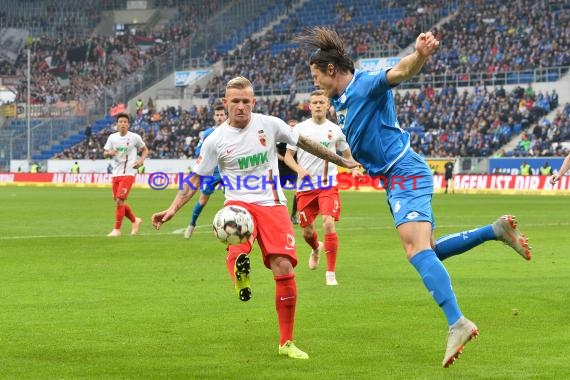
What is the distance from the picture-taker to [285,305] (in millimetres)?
8625

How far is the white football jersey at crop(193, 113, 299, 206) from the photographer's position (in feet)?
29.6

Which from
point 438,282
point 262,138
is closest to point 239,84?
point 262,138

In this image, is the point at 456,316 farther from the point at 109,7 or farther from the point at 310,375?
the point at 109,7

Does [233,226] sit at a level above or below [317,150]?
below

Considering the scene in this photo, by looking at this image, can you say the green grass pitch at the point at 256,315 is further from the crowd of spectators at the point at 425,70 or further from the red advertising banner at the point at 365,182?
the crowd of spectators at the point at 425,70

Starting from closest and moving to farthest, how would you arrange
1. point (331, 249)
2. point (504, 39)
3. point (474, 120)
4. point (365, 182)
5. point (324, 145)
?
point (331, 249)
point (324, 145)
point (365, 182)
point (474, 120)
point (504, 39)

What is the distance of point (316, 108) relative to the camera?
15.1 m

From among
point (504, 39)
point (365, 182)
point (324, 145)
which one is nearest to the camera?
point (324, 145)

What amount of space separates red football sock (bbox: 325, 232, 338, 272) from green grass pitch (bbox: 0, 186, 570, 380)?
270 millimetres

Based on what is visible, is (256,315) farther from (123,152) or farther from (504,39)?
(504,39)

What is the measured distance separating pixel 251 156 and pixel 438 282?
80.5 inches

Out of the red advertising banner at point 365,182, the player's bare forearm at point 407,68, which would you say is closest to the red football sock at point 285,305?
the player's bare forearm at point 407,68

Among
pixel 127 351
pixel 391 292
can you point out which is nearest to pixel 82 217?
pixel 391 292

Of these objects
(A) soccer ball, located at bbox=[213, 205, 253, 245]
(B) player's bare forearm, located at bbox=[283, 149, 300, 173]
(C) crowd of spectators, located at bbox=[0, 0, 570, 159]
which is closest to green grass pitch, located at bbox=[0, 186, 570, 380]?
(A) soccer ball, located at bbox=[213, 205, 253, 245]
